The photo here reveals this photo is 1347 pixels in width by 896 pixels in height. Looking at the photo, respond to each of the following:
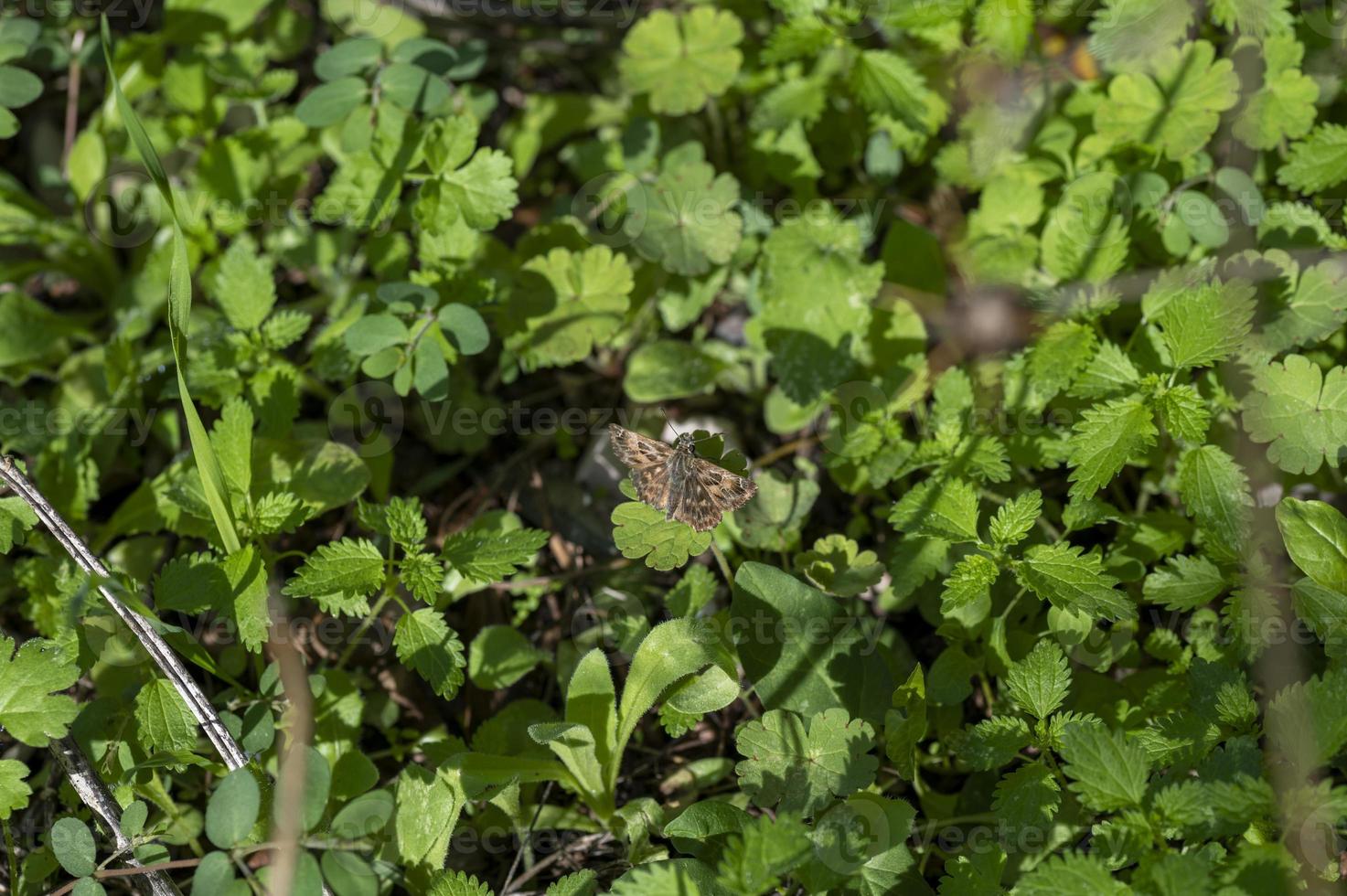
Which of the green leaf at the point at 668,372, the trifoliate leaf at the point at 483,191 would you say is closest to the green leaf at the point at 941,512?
the green leaf at the point at 668,372

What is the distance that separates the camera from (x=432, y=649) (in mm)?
2457

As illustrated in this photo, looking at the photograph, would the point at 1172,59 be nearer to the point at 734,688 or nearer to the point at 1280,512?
the point at 1280,512

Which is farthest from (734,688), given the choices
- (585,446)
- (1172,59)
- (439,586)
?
(1172,59)

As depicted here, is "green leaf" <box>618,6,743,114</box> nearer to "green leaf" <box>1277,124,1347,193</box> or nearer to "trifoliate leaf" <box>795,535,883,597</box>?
"trifoliate leaf" <box>795,535,883,597</box>

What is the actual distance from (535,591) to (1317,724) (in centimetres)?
203

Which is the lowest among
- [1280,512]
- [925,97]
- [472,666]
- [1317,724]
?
[472,666]

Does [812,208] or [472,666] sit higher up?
[812,208]

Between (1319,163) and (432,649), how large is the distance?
9.23 feet

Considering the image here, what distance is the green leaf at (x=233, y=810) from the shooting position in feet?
6.83

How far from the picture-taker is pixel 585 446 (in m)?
3.36

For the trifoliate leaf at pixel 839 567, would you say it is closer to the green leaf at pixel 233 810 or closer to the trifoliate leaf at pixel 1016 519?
the trifoliate leaf at pixel 1016 519

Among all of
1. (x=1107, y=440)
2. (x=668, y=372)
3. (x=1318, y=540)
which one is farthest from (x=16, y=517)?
(x=1318, y=540)

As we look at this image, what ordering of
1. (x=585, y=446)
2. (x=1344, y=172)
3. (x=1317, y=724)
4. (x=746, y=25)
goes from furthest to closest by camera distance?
(x=746, y=25)
(x=585, y=446)
(x=1344, y=172)
(x=1317, y=724)

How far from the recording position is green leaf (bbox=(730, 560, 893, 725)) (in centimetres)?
250
